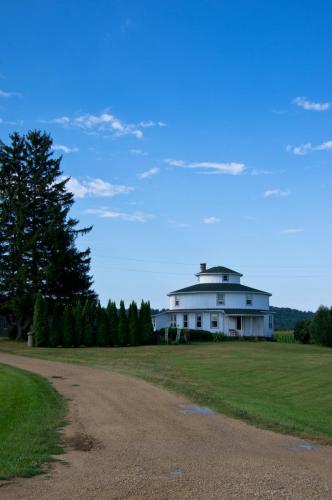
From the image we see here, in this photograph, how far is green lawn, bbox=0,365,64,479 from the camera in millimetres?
7570

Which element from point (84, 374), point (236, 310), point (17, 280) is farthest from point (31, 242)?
point (84, 374)

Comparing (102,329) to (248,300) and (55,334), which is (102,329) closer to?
(55,334)

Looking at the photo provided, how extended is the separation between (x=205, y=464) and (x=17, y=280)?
36293 mm

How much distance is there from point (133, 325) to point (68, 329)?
478 cm

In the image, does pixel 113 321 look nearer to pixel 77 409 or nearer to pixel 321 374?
pixel 321 374

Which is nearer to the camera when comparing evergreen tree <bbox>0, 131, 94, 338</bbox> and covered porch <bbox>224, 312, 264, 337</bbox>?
evergreen tree <bbox>0, 131, 94, 338</bbox>

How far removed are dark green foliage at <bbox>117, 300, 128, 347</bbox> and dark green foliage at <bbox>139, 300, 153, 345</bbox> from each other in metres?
1.18

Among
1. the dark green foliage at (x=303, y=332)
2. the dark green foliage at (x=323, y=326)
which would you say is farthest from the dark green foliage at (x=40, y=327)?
the dark green foliage at (x=303, y=332)

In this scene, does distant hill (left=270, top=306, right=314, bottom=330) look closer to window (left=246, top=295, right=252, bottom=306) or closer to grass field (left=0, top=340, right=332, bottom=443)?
window (left=246, top=295, right=252, bottom=306)

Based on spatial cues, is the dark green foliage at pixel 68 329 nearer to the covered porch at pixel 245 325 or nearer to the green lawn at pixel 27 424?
the covered porch at pixel 245 325

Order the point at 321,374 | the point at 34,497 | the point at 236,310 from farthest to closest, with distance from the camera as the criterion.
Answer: the point at 236,310
the point at 321,374
the point at 34,497

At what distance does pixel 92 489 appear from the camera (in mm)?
6438

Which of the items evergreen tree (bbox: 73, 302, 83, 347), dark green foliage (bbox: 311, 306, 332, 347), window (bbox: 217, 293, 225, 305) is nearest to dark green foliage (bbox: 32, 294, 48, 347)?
evergreen tree (bbox: 73, 302, 83, 347)

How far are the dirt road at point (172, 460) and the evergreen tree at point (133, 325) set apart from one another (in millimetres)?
26123
